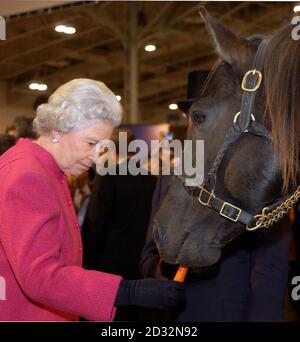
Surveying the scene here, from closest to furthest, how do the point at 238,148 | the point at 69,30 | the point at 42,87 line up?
1. the point at 238,148
2. the point at 42,87
3. the point at 69,30

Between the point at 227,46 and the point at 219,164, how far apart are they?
0.99 ft

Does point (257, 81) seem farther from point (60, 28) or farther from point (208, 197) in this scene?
point (60, 28)

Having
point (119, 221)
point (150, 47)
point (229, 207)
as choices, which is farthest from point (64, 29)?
point (150, 47)

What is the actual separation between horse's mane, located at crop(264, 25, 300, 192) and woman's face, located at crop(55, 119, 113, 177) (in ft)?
1.44

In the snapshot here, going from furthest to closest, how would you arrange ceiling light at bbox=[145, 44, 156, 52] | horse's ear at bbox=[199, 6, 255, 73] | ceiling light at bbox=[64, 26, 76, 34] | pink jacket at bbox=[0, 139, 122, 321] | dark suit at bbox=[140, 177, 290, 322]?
ceiling light at bbox=[145, 44, 156, 52]
ceiling light at bbox=[64, 26, 76, 34]
dark suit at bbox=[140, 177, 290, 322]
horse's ear at bbox=[199, 6, 255, 73]
pink jacket at bbox=[0, 139, 122, 321]

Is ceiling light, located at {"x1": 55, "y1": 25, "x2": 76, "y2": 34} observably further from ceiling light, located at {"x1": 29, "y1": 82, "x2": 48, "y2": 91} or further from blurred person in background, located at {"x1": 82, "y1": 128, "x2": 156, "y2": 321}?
blurred person in background, located at {"x1": 82, "y1": 128, "x2": 156, "y2": 321}

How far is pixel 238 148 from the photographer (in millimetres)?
1286

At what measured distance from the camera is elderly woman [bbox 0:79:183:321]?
3.88 ft

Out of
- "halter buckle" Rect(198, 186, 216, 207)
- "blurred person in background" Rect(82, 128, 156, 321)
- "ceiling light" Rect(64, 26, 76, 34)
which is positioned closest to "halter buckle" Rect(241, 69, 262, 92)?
"halter buckle" Rect(198, 186, 216, 207)

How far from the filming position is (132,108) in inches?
336

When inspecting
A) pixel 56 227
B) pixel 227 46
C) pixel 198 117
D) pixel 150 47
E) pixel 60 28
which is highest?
pixel 150 47

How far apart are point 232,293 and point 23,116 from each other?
104cm
